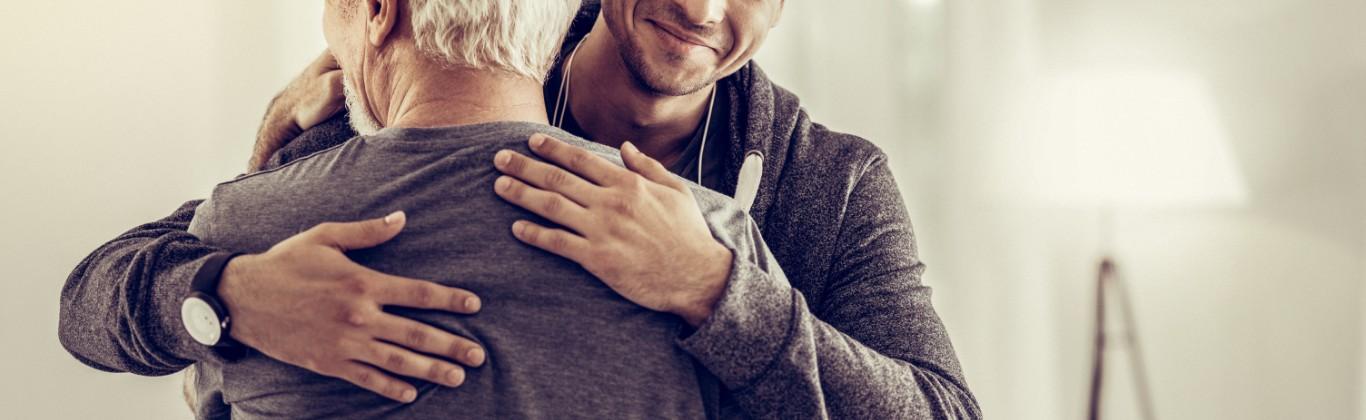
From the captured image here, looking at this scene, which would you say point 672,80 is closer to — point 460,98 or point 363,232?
point 460,98

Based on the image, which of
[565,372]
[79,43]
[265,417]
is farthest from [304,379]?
[79,43]

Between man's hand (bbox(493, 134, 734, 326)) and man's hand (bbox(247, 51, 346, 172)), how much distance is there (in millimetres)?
725

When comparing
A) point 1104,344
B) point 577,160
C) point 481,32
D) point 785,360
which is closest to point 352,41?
point 481,32

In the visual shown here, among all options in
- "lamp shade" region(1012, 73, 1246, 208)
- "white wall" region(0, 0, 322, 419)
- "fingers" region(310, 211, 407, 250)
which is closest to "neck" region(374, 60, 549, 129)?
"fingers" region(310, 211, 407, 250)

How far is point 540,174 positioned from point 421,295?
0.46 feet

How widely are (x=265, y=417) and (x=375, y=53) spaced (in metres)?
0.36

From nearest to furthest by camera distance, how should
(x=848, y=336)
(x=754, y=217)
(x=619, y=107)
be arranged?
1. (x=848, y=336)
2. (x=754, y=217)
3. (x=619, y=107)

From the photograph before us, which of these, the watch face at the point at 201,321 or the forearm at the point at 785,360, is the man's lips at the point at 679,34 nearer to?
the forearm at the point at 785,360

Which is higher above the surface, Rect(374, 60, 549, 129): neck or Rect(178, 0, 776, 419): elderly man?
Rect(374, 60, 549, 129): neck

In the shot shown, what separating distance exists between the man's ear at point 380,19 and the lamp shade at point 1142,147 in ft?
7.14

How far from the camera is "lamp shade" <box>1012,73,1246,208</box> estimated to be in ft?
9.28

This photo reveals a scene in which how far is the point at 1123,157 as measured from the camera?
290 cm

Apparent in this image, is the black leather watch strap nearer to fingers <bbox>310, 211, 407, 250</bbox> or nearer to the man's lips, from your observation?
fingers <bbox>310, 211, 407, 250</bbox>

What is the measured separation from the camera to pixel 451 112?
1.03 metres
